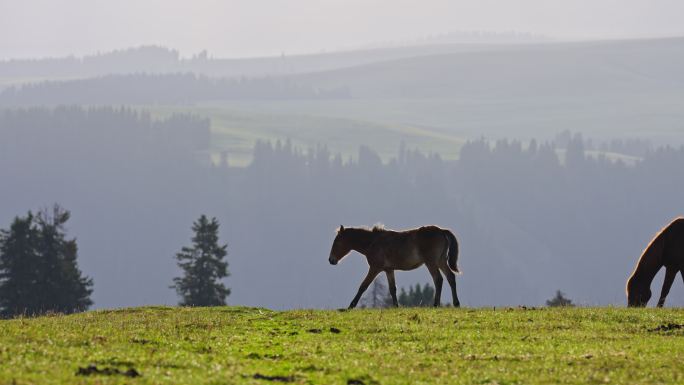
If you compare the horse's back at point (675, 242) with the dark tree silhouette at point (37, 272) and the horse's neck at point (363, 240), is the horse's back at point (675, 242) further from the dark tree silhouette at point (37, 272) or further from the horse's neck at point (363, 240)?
the dark tree silhouette at point (37, 272)

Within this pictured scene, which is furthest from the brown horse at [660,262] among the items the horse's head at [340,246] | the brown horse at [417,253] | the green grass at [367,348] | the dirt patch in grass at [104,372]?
the dirt patch in grass at [104,372]

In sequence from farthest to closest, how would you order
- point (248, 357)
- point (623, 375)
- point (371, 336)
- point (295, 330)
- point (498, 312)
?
1. point (498, 312)
2. point (295, 330)
3. point (371, 336)
4. point (248, 357)
5. point (623, 375)

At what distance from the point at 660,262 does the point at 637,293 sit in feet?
3.47

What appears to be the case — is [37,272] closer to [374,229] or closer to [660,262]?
[374,229]

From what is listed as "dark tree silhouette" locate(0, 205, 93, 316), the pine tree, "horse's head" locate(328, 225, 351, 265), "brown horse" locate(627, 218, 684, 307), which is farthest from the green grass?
the pine tree

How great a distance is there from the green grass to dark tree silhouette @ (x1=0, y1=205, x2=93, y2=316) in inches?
1840

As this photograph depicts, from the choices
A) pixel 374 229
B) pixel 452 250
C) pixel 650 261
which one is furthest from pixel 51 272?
Result: pixel 650 261

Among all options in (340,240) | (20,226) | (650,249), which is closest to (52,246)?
(20,226)

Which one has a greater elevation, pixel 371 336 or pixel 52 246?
pixel 371 336

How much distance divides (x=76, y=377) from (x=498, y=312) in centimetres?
1426

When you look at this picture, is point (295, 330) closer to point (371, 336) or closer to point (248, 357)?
point (371, 336)

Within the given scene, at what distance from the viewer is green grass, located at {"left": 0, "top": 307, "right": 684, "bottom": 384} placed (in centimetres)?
1750

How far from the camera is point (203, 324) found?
82.4ft

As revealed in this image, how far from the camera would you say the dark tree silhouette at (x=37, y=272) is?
2881 inches
